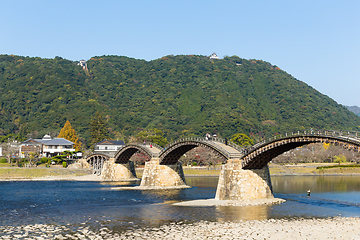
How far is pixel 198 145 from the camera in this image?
68.7 m

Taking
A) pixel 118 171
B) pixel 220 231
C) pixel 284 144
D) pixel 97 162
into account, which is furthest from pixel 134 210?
pixel 97 162

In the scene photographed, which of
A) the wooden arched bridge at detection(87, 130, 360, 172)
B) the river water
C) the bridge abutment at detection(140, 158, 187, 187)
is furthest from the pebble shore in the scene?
the bridge abutment at detection(140, 158, 187, 187)

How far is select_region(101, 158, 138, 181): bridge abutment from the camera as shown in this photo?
100625mm

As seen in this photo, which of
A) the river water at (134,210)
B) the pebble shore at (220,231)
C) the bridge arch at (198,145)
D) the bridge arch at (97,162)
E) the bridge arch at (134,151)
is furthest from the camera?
the bridge arch at (97,162)

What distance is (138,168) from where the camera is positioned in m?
128

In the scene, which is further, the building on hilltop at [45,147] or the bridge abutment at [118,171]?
the building on hilltop at [45,147]

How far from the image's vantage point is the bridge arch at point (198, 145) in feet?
187

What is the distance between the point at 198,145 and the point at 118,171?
39271 millimetres

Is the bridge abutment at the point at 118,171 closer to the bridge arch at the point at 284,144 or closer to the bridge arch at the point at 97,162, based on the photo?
the bridge arch at the point at 97,162

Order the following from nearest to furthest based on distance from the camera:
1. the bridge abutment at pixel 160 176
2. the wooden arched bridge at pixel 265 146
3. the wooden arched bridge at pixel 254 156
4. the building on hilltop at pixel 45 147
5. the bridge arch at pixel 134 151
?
the wooden arched bridge at pixel 265 146
the wooden arched bridge at pixel 254 156
the bridge abutment at pixel 160 176
the bridge arch at pixel 134 151
the building on hilltop at pixel 45 147

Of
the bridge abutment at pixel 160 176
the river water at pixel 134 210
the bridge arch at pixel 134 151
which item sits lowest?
the river water at pixel 134 210

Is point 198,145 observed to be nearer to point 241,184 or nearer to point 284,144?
point 241,184

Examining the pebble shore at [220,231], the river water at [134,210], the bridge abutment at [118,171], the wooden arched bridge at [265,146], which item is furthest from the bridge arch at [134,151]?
the pebble shore at [220,231]

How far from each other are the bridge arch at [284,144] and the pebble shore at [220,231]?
890cm
